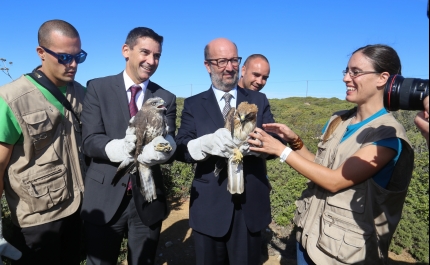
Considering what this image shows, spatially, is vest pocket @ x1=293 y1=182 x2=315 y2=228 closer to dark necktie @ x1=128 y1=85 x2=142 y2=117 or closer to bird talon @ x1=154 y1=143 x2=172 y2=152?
bird talon @ x1=154 y1=143 x2=172 y2=152

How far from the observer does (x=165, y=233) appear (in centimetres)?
668

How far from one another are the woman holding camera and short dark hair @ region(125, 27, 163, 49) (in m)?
1.54

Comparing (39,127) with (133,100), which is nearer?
(39,127)

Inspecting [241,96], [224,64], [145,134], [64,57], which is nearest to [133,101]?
[145,134]

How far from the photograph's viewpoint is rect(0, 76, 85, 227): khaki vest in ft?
9.16

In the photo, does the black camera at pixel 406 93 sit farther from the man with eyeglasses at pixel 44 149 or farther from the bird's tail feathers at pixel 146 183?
the man with eyeglasses at pixel 44 149

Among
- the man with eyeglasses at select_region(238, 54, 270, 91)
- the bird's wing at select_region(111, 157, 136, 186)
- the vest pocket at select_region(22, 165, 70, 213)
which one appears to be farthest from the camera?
the man with eyeglasses at select_region(238, 54, 270, 91)

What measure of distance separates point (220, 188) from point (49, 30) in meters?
2.46

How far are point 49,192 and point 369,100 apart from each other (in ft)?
10.4

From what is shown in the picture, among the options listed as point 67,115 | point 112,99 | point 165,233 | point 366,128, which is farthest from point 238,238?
point 165,233

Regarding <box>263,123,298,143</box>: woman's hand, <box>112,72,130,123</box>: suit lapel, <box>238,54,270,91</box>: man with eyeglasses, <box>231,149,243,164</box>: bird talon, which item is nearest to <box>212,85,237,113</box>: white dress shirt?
<box>263,123,298,143</box>: woman's hand

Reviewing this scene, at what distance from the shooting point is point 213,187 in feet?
10.0

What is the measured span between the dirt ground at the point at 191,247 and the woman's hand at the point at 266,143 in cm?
377

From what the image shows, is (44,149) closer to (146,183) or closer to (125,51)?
(146,183)
